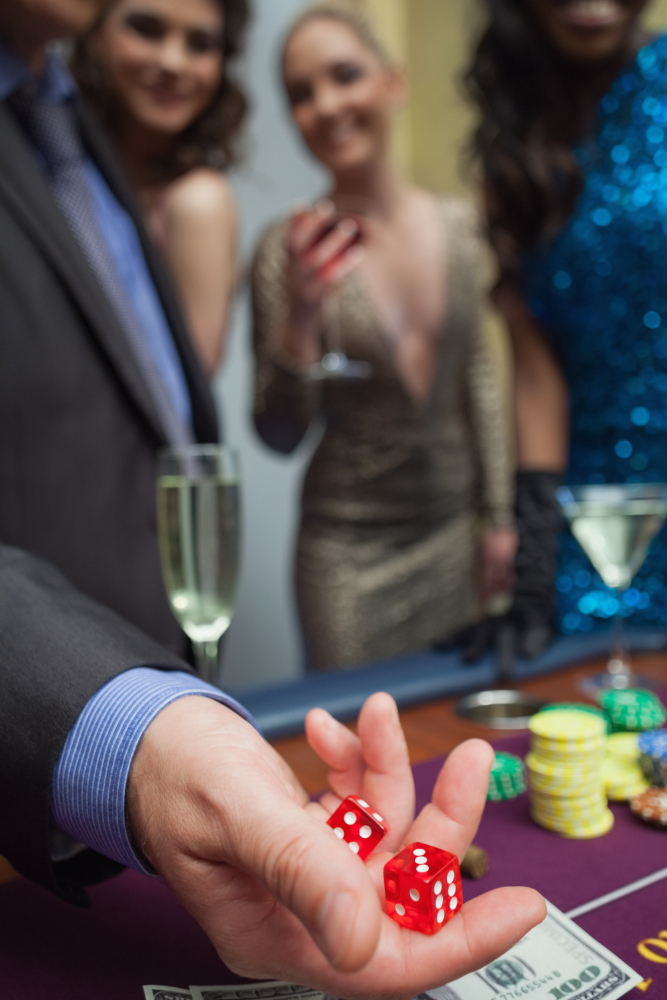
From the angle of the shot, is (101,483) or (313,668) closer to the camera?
(101,483)

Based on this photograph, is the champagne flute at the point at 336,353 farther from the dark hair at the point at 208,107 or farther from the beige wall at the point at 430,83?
the beige wall at the point at 430,83

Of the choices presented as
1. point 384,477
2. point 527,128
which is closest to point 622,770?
point 527,128

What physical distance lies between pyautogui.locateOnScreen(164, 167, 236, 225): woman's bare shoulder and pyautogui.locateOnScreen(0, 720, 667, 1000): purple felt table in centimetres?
139

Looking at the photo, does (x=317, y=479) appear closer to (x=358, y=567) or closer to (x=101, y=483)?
(x=358, y=567)

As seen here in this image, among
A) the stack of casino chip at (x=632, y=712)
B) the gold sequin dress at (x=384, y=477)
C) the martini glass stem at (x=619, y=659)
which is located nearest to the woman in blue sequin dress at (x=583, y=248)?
the martini glass stem at (x=619, y=659)

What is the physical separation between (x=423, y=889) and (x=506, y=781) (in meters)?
0.28

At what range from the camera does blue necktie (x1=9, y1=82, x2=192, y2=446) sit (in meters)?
1.17

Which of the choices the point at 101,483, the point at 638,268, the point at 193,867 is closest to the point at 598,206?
the point at 638,268

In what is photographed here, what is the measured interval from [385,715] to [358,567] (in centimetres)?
168

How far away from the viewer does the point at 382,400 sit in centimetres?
216

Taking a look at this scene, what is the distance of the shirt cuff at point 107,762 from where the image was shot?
1.37 ft

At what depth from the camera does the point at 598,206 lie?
144cm

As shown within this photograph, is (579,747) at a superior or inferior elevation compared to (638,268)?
inferior

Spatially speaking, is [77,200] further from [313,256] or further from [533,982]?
[533,982]
